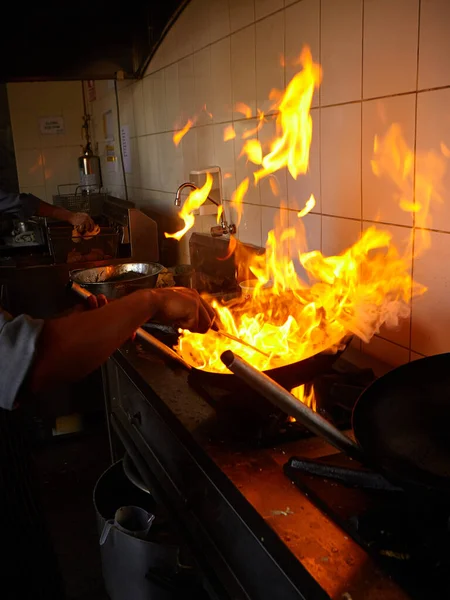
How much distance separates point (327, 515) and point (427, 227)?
→ 723 millimetres

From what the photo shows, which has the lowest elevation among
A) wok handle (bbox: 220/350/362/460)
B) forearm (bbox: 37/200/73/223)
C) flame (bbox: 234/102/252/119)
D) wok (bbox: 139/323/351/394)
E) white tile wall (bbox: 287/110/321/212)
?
wok (bbox: 139/323/351/394)

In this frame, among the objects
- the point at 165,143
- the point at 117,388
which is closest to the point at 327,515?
the point at 117,388

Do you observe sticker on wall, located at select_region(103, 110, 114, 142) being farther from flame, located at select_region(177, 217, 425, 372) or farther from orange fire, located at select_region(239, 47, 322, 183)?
flame, located at select_region(177, 217, 425, 372)

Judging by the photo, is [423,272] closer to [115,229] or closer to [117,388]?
[117,388]

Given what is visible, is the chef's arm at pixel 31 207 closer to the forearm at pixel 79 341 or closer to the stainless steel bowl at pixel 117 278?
the stainless steel bowl at pixel 117 278

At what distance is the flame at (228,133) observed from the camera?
2.24 m

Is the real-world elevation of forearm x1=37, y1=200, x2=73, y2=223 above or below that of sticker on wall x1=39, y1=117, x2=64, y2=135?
below

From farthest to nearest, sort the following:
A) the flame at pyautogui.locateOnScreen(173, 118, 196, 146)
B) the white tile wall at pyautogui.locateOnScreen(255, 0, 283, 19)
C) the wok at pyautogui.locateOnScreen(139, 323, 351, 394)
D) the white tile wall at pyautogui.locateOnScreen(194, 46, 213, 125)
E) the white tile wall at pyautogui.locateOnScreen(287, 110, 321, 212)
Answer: the flame at pyautogui.locateOnScreen(173, 118, 196, 146) → the white tile wall at pyautogui.locateOnScreen(194, 46, 213, 125) → the white tile wall at pyautogui.locateOnScreen(255, 0, 283, 19) → the white tile wall at pyautogui.locateOnScreen(287, 110, 321, 212) → the wok at pyautogui.locateOnScreen(139, 323, 351, 394)

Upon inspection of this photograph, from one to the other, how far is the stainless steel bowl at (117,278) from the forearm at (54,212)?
0.86 meters

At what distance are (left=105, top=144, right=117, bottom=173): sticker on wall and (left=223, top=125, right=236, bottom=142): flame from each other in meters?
2.06

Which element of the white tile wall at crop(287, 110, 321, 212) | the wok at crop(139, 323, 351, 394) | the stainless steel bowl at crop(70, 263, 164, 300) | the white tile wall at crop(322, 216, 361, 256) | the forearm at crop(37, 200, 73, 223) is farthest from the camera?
the forearm at crop(37, 200, 73, 223)

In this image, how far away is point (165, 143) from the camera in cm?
305

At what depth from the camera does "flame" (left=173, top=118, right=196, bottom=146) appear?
2.65m

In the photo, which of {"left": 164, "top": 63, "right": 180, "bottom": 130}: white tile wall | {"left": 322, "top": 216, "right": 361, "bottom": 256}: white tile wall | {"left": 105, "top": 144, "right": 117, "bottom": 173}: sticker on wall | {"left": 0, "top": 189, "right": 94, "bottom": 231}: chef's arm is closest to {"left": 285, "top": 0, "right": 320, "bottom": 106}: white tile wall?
{"left": 322, "top": 216, "right": 361, "bottom": 256}: white tile wall
